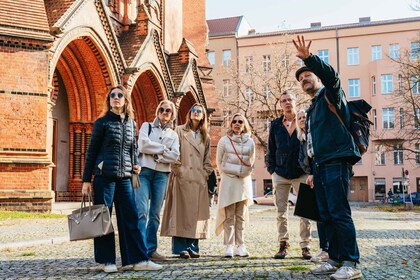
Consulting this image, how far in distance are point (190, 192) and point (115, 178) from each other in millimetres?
1542

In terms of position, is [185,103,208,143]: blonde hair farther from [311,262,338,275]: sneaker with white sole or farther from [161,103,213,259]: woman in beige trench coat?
[311,262,338,275]: sneaker with white sole

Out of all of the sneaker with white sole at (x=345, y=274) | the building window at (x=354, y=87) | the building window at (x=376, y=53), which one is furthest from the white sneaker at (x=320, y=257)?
the building window at (x=376, y=53)

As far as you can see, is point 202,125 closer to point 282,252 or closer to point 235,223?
point 235,223

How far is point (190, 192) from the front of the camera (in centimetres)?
702

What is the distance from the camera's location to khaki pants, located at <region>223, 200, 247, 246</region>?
23.0ft

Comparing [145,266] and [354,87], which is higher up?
[354,87]

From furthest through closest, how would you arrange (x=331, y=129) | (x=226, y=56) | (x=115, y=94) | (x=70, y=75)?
(x=226, y=56), (x=70, y=75), (x=115, y=94), (x=331, y=129)

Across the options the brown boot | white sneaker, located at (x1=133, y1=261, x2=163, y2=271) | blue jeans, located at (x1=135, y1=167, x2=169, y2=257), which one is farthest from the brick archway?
A: white sneaker, located at (x1=133, y1=261, x2=163, y2=271)

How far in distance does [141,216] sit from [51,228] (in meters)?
5.07

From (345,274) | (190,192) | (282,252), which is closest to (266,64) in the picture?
(190,192)

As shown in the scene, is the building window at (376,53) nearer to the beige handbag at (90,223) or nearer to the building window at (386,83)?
the building window at (386,83)

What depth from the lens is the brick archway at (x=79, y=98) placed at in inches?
735

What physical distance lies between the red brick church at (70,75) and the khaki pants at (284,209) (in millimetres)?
9337

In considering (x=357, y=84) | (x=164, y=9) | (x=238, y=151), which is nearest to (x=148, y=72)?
(x=164, y=9)
